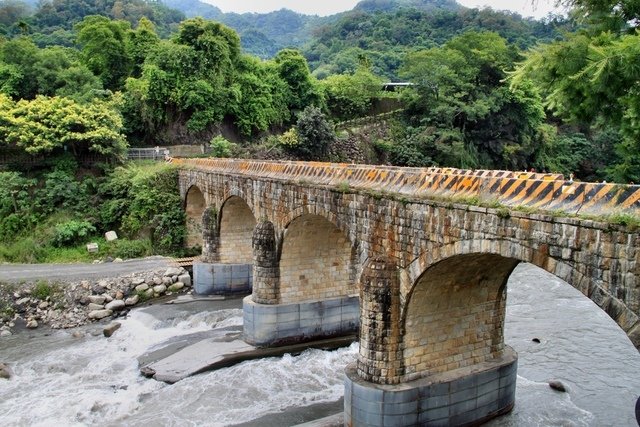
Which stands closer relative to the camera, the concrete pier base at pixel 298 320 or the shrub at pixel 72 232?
the concrete pier base at pixel 298 320

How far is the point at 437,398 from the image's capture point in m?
14.4

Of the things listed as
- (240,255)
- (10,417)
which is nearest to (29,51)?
(240,255)

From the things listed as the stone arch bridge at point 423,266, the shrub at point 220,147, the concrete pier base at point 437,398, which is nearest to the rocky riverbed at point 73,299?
the stone arch bridge at point 423,266

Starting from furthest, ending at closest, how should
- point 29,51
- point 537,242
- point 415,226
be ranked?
point 29,51 → point 415,226 → point 537,242

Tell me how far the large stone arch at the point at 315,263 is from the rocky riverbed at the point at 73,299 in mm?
9214

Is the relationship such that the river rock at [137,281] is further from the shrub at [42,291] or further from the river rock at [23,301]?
the river rock at [23,301]

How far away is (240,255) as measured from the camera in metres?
30.2

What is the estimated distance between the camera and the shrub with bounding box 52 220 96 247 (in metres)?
33.1

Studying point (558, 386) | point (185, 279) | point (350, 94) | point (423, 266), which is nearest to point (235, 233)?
point (185, 279)

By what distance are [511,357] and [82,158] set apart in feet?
111

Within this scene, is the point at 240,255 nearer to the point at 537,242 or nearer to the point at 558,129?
the point at 537,242

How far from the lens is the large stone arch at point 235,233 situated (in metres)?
29.4

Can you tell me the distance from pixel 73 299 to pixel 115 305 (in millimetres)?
2136

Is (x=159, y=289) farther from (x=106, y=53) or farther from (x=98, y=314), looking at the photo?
(x=106, y=53)
